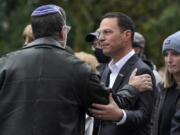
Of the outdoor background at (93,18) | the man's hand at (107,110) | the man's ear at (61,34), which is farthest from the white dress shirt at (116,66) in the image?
the outdoor background at (93,18)

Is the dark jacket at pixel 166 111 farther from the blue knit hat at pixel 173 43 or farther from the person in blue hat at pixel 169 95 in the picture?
the blue knit hat at pixel 173 43

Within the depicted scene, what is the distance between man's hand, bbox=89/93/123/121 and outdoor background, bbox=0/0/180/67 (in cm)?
1436

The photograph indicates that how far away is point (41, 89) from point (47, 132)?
1.10ft

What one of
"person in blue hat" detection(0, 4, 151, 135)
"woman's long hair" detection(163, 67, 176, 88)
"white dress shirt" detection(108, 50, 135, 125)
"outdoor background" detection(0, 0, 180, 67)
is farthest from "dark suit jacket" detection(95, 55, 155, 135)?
"outdoor background" detection(0, 0, 180, 67)

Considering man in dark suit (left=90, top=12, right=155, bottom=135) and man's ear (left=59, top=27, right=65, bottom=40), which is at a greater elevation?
man's ear (left=59, top=27, right=65, bottom=40)

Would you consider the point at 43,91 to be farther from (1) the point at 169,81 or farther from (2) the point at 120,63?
(1) the point at 169,81

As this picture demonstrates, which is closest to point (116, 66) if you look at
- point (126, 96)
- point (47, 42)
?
point (126, 96)

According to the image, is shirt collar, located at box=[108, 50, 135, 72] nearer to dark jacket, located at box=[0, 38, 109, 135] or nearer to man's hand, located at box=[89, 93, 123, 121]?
man's hand, located at box=[89, 93, 123, 121]

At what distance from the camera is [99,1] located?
75.5 ft

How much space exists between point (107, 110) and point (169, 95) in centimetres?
162

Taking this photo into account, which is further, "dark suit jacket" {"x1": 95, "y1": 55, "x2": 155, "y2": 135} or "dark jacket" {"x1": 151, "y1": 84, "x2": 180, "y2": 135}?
"dark jacket" {"x1": 151, "y1": 84, "x2": 180, "y2": 135}

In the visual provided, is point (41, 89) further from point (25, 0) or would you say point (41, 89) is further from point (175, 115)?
point (25, 0)

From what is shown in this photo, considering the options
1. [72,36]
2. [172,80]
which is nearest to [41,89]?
[172,80]

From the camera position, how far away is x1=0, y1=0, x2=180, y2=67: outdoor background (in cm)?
2017
